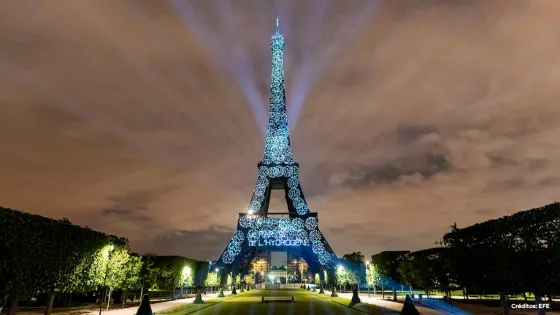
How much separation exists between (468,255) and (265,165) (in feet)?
216

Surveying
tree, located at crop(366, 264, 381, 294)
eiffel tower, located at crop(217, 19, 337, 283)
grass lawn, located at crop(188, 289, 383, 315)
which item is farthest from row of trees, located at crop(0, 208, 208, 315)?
eiffel tower, located at crop(217, 19, 337, 283)

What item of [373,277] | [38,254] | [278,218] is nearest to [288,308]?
[38,254]

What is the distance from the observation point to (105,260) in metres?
33.9

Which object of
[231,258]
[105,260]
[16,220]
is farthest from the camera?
[231,258]

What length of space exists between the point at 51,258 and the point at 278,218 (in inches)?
2946

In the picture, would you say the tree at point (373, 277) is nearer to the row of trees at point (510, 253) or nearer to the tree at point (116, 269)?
the row of trees at point (510, 253)

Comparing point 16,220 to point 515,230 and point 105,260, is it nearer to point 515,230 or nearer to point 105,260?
point 105,260

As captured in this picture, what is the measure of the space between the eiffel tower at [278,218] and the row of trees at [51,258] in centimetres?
5116

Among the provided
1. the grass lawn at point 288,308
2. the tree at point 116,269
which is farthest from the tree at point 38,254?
the grass lawn at point 288,308

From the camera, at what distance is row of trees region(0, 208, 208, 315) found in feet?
69.1

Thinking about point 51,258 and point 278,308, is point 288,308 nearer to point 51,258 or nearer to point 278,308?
point 278,308

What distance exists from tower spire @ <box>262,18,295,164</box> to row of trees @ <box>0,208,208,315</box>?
5579cm

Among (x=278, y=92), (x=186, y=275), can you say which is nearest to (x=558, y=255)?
(x=186, y=275)

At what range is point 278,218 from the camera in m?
97.9
